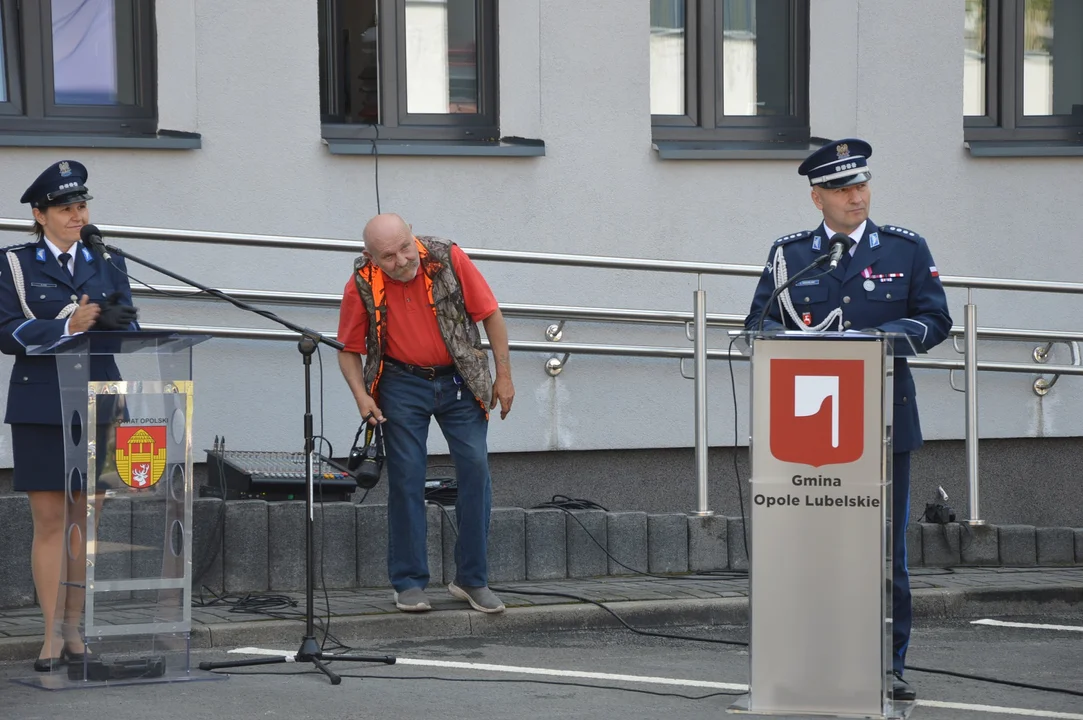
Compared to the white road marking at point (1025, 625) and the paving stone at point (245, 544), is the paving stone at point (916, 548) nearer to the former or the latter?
the white road marking at point (1025, 625)

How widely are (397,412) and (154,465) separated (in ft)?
4.64

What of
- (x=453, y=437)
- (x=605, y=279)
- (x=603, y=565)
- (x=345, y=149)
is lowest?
(x=603, y=565)

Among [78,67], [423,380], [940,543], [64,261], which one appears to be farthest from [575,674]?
[78,67]

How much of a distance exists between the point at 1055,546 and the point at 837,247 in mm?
4522

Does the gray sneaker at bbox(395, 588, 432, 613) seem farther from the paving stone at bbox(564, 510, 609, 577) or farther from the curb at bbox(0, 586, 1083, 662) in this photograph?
the paving stone at bbox(564, 510, 609, 577)

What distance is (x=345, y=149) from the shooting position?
351 inches

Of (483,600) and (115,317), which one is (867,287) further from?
(115,317)

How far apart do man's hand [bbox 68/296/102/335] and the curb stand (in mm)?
1364

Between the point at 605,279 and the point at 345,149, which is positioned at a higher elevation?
the point at 345,149

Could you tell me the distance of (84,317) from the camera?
6188 mm

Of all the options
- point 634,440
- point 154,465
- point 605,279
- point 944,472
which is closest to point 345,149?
point 605,279

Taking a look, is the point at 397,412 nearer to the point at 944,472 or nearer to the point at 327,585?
the point at 327,585

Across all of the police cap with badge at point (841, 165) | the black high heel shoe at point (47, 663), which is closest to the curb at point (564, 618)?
the black high heel shoe at point (47, 663)

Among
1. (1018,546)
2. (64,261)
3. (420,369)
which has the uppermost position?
(64,261)
